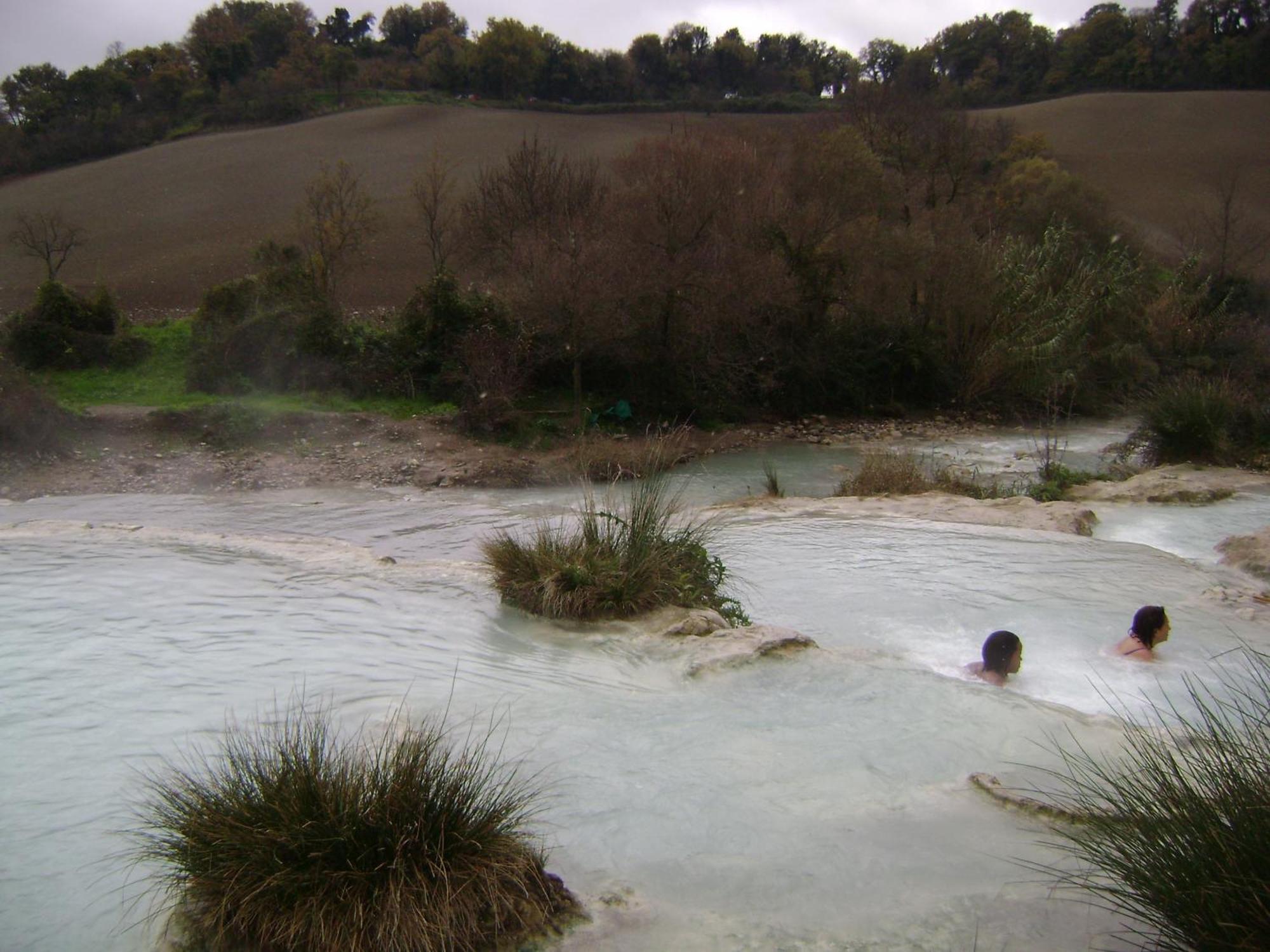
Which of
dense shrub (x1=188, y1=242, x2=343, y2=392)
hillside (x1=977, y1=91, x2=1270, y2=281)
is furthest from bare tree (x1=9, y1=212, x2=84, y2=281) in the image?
hillside (x1=977, y1=91, x2=1270, y2=281)

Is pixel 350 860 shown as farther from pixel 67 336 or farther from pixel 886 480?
pixel 67 336

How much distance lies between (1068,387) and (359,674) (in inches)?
994

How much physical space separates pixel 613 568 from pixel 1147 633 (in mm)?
4290

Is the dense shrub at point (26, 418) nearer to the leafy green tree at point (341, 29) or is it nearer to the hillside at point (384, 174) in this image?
the hillside at point (384, 174)

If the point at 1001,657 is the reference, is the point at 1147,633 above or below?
below

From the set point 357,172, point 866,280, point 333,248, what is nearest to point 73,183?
point 357,172

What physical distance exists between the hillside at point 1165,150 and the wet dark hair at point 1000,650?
35793mm

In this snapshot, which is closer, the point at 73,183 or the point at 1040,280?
the point at 1040,280

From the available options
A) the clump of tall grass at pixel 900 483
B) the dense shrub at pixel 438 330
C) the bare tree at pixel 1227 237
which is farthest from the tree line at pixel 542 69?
the clump of tall grass at pixel 900 483

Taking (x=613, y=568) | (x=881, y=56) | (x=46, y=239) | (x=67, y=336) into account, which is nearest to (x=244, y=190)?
(x=46, y=239)

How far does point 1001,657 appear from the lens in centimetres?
731

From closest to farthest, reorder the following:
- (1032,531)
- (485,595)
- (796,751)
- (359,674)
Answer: (796,751) → (359,674) → (485,595) → (1032,531)

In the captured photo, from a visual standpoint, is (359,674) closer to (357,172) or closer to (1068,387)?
(1068,387)

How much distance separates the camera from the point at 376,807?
3.74 m
